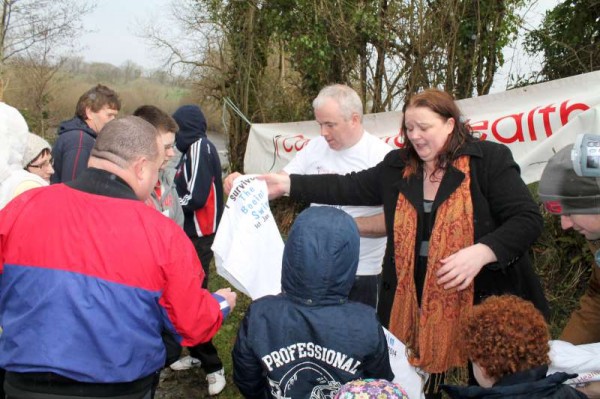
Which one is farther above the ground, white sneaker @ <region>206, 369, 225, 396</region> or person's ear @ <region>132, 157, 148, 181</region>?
person's ear @ <region>132, 157, 148, 181</region>

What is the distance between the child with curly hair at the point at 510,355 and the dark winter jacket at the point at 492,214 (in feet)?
1.71

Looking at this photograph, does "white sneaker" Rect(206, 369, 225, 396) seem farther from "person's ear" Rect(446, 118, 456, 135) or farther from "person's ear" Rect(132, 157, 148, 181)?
"person's ear" Rect(446, 118, 456, 135)

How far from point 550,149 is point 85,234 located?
3.73 meters

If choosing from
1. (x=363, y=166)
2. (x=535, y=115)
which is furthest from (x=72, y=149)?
(x=535, y=115)

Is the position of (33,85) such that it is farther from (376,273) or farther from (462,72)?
(376,273)

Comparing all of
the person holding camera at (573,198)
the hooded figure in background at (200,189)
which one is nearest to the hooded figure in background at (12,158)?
the hooded figure in background at (200,189)

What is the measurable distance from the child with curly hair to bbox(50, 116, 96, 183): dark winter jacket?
10.1ft

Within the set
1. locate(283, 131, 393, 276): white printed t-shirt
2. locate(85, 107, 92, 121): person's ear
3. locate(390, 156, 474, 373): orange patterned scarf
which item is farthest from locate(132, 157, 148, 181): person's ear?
locate(85, 107, 92, 121): person's ear

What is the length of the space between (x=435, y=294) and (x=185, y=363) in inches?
104

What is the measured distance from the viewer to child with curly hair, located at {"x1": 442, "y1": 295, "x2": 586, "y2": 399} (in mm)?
1651

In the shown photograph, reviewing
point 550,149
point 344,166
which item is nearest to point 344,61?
point 550,149

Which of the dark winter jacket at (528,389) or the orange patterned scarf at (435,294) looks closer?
the dark winter jacket at (528,389)

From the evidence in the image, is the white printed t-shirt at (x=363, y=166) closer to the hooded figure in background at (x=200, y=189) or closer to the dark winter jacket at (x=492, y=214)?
the dark winter jacket at (x=492, y=214)

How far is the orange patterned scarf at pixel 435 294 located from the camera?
8.02ft
